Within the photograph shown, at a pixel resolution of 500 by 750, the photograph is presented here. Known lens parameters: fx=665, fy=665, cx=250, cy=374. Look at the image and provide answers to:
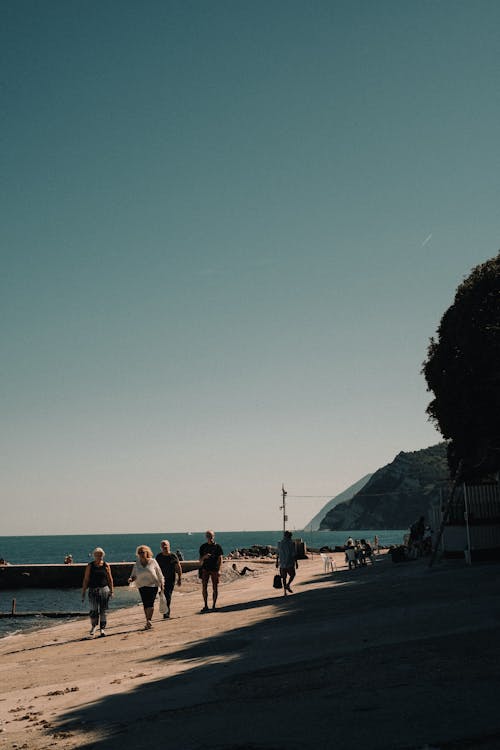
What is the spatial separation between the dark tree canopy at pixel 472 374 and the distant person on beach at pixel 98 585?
15684 mm

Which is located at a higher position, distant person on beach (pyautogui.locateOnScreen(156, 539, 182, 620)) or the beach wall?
distant person on beach (pyautogui.locateOnScreen(156, 539, 182, 620))

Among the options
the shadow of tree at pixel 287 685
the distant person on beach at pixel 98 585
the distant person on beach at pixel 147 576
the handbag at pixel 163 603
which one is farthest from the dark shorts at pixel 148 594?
the shadow of tree at pixel 287 685

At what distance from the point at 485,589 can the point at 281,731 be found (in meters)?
9.25

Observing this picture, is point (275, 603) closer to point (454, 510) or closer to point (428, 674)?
point (454, 510)

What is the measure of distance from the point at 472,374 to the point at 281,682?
2207 cm

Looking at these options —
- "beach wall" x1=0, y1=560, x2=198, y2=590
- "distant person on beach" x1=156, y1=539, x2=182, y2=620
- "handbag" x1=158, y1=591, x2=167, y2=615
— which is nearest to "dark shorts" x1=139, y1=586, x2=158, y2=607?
"handbag" x1=158, y1=591, x2=167, y2=615

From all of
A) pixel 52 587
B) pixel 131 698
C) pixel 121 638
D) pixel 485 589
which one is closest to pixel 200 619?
pixel 121 638

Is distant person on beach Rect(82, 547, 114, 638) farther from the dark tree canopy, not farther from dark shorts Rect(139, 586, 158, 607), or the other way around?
the dark tree canopy

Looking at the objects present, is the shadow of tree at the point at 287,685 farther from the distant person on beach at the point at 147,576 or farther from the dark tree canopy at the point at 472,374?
the dark tree canopy at the point at 472,374

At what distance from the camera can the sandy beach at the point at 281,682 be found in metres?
4.96

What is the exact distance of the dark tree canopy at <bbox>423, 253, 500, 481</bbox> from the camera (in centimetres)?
2589

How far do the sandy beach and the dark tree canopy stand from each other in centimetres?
1334

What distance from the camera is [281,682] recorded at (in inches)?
270

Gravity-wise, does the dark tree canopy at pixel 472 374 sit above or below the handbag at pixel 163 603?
above
